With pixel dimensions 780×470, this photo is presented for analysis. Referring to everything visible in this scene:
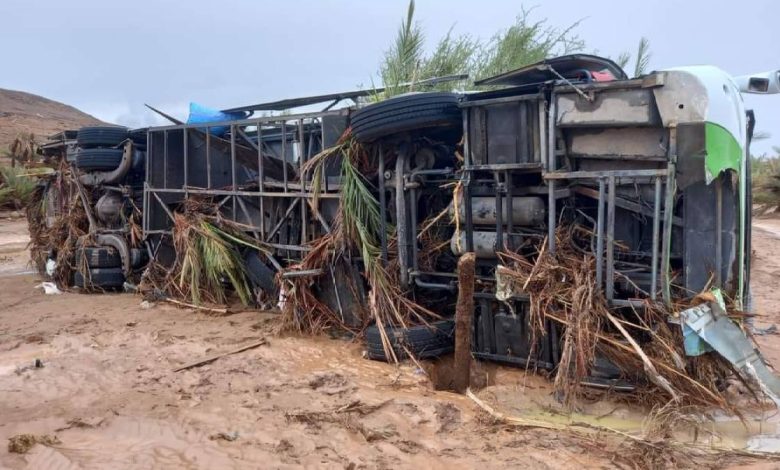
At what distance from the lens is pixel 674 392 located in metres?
4.65

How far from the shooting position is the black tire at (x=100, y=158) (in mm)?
9781

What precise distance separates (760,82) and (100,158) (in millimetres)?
9390

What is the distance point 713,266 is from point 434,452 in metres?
2.78


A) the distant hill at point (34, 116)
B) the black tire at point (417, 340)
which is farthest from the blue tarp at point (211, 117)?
the distant hill at point (34, 116)

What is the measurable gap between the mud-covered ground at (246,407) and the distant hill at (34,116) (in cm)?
2825

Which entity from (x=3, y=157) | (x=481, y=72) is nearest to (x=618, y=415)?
(x=481, y=72)

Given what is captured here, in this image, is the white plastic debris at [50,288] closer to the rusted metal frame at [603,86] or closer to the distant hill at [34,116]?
the rusted metal frame at [603,86]

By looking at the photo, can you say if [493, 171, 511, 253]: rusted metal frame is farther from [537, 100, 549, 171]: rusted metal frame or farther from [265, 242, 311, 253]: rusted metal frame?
[265, 242, 311, 253]: rusted metal frame

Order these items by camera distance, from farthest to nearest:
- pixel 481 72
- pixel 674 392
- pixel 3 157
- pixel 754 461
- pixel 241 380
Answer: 1. pixel 3 157
2. pixel 481 72
3. pixel 241 380
4. pixel 674 392
5. pixel 754 461

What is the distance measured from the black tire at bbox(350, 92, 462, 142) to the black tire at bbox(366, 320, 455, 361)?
2.06 m

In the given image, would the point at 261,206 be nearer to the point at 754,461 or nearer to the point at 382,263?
the point at 382,263

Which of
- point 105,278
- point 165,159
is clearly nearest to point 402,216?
point 165,159

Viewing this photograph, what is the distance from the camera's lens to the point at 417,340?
19.8 feet

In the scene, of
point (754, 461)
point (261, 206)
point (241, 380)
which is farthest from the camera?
point (261, 206)
